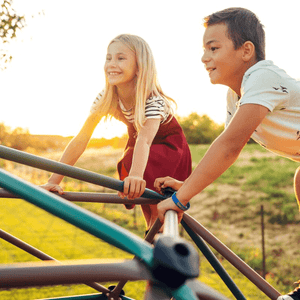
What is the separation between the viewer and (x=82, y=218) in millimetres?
448

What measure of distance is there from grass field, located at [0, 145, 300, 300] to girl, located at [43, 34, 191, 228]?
1676mm

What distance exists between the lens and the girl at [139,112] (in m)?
1.62

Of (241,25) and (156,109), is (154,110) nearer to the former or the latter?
(156,109)

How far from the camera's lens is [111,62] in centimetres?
165

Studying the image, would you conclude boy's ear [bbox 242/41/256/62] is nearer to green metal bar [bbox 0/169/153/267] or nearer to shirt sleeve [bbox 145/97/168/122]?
shirt sleeve [bbox 145/97/168/122]

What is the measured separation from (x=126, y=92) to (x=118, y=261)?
136 cm

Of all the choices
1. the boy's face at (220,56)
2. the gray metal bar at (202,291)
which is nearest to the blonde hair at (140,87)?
the boy's face at (220,56)

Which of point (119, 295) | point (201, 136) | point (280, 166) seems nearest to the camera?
point (119, 295)

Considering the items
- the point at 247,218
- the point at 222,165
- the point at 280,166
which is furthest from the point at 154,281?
the point at 280,166

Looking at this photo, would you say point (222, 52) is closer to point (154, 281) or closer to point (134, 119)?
point (134, 119)

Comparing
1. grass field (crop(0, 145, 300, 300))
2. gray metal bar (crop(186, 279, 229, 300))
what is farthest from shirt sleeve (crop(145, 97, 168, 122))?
grass field (crop(0, 145, 300, 300))

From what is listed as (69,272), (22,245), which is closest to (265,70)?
(69,272)

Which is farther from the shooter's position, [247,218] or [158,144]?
[247,218]

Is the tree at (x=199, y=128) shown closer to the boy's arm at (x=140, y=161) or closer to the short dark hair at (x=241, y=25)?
the boy's arm at (x=140, y=161)
